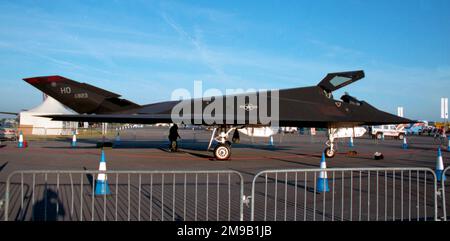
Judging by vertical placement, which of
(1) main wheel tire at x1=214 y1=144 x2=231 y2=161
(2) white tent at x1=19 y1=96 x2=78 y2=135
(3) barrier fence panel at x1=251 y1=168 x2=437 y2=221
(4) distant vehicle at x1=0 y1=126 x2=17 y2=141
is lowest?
(3) barrier fence panel at x1=251 y1=168 x2=437 y2=221

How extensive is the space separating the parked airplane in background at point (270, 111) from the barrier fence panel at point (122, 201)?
199 inches

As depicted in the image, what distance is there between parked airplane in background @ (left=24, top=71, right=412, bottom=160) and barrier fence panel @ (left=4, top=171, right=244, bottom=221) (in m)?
5.05

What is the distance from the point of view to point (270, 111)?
14469 millimetres

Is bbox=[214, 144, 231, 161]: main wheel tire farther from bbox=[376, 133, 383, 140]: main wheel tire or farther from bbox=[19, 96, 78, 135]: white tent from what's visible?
bbox=[376, 133, 383, 140]: main wheel tire

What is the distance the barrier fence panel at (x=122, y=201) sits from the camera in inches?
208

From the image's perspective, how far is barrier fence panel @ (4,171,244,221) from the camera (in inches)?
208

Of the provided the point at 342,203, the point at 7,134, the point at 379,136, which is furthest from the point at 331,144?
the point at 379,136

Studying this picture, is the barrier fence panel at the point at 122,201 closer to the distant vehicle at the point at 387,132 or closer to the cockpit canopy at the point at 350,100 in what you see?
the cockpit canopy at the point at 350,100

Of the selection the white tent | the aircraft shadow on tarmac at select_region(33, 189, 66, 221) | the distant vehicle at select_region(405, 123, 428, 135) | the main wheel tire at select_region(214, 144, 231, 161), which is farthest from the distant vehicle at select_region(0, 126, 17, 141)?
the distant vehicle at select_region(405, 123, 428, 135)

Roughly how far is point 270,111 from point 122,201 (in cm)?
892

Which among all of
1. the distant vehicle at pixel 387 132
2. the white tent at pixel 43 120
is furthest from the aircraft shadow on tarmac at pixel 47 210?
the distant vehicle at pixel 387 132
